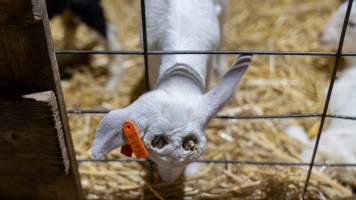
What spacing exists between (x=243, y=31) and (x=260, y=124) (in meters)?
1.02

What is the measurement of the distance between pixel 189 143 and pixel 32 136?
1.57ft

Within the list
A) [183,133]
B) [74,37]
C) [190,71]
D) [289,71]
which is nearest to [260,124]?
[289,71]

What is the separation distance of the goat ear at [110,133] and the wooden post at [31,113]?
16 cm

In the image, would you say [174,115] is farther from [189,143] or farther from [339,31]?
[339,31]

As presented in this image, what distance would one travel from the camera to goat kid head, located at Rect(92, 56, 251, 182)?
51.0 inches

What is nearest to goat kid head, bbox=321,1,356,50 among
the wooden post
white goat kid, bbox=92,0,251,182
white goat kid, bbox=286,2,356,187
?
white goat kid, bbox=286,2,356,187

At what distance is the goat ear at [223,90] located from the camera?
133cm

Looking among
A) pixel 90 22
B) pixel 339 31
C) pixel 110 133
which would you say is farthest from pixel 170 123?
pixel 339 31

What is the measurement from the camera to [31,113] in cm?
132

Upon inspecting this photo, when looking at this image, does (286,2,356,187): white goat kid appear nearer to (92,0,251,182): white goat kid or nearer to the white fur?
the white fur

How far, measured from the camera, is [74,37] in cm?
288

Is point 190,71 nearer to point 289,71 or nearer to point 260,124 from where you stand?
point 260,124

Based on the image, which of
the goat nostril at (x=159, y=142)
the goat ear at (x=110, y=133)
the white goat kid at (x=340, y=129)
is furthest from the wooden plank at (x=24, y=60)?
the white goat kid at (x=340, y=129)

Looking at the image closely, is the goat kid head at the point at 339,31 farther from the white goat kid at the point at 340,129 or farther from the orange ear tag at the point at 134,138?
the orange ear tag at the point at 134,138
